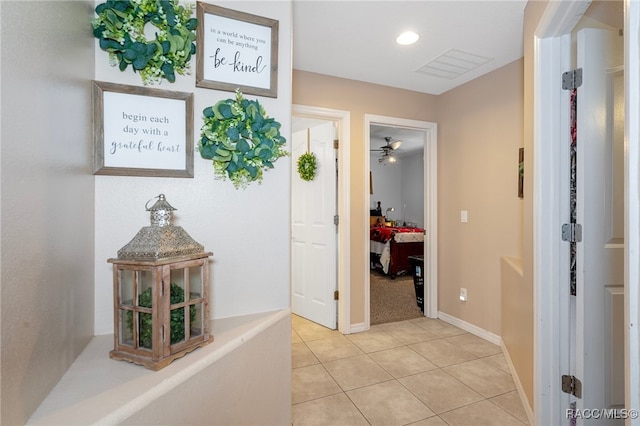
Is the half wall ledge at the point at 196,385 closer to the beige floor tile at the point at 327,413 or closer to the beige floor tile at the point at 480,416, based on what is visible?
the beige floor tile at the point at 327,413

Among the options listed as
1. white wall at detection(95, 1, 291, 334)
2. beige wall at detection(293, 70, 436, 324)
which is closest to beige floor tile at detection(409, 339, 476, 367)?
beige wall at detection(293, 70, 436, 324)

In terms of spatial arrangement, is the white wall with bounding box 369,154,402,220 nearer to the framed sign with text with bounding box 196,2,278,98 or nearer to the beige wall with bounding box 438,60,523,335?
the beige wall with bounding box 438,60,523,335

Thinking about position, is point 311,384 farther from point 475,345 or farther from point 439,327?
point 439,327

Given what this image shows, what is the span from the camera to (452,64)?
8.93 ft

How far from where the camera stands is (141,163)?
3.76 feet

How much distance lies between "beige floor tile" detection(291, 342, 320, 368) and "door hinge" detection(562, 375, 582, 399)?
1.54 metres

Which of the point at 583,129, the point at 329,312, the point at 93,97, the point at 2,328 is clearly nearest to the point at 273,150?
the point at 93,97

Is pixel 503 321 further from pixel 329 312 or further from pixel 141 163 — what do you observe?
pixel 141 163

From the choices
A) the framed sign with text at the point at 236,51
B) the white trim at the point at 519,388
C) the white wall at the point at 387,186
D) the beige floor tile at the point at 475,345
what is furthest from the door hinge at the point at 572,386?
the white wall at the point at 387,186

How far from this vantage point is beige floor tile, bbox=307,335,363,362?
101 inches

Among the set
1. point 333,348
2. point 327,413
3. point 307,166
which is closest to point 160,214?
point 327,413

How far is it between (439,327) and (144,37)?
3.26 metres

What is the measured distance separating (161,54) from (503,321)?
294 centimetres

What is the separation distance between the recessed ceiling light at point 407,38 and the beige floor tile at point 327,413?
8.17 ft
